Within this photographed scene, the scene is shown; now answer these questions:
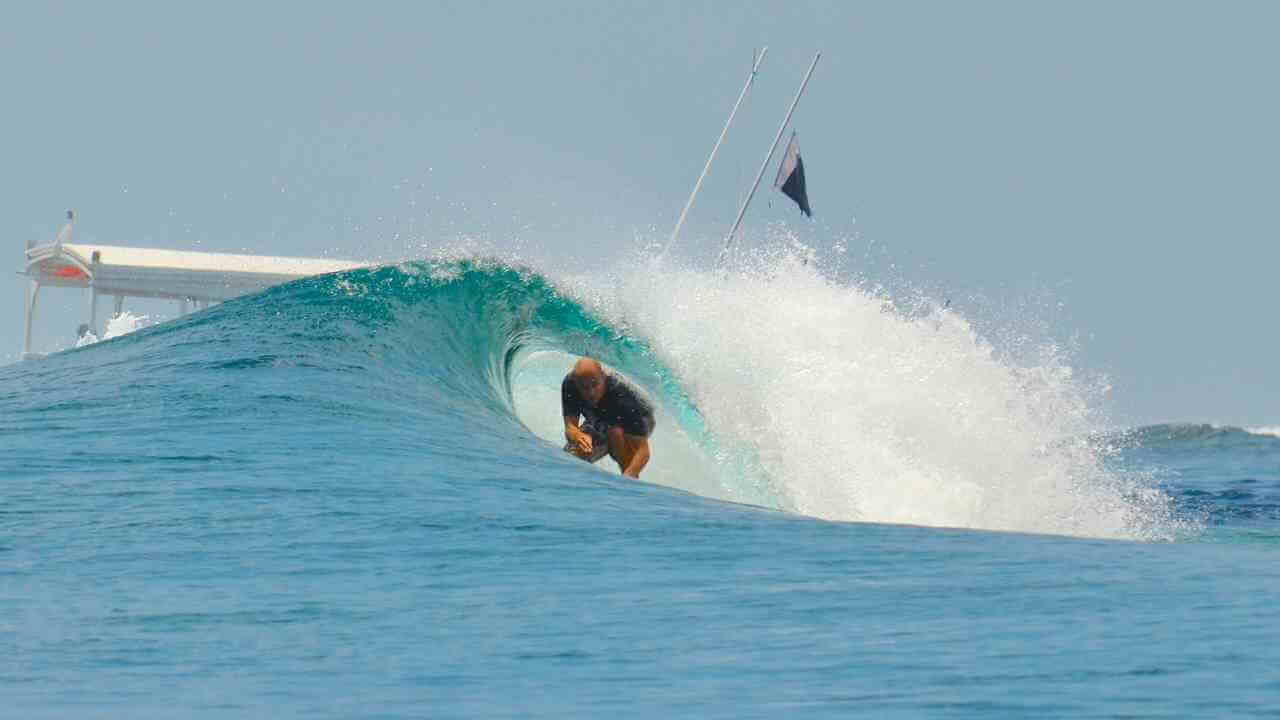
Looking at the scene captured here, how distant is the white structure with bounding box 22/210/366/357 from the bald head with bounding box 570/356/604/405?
130ft

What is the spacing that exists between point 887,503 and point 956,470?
1.03m

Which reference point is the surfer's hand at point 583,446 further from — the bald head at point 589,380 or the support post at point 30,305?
the support post at point 30,305

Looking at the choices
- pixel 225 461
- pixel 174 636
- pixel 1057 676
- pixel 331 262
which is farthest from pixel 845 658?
pixel 331 262

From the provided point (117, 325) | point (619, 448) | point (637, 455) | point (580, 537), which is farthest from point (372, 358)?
point (117, 325)

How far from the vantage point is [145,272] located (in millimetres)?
50281

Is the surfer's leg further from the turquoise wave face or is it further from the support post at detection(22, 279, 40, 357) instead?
the support post at detection(22, 279, 40, 357)

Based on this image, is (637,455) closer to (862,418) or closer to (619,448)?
(619,448)

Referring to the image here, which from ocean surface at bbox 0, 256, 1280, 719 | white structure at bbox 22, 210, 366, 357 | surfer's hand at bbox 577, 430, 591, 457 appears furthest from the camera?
white structure at bbox 22, 210, 366, 357

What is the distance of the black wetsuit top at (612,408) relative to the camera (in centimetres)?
1104

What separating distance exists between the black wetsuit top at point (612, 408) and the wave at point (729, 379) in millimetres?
332

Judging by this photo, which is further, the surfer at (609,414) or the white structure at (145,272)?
the white structure at (145,272)

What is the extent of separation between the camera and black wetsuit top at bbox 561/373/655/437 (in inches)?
435

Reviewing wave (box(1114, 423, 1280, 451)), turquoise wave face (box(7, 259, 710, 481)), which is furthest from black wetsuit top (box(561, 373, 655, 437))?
wave (box(1114, 423, 1280, 451))

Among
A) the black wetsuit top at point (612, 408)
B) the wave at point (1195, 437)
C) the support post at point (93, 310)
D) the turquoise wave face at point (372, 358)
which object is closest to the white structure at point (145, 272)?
the support post at point (93, 310)
